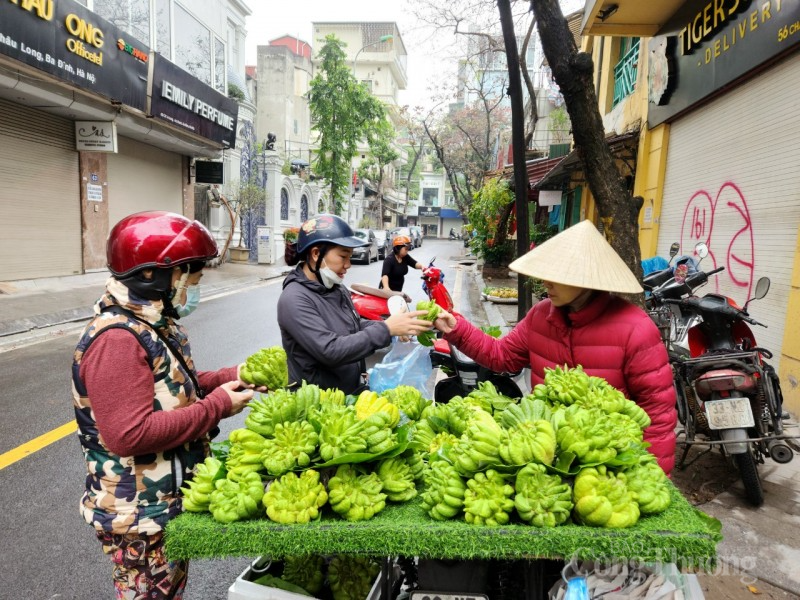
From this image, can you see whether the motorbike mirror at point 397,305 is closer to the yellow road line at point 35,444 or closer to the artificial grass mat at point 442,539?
the artificial grass mat at point 442,539

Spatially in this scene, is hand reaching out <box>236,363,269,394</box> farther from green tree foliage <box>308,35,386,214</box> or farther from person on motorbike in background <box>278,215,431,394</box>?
green tree foliage <box>308,35,386,214</box>

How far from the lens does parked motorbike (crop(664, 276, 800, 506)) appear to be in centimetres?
318

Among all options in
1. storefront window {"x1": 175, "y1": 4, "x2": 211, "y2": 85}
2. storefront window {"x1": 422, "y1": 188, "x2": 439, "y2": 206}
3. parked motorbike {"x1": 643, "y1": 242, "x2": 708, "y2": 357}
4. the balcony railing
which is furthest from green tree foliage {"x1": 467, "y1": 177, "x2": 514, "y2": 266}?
storefront window {"x1": 422, "y1": 188, "x2": 439, "y2": 206}

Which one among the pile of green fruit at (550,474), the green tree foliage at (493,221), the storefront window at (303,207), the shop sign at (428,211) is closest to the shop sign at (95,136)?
the green tree foliage at (493,221)

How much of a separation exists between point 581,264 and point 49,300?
10920 millimetres

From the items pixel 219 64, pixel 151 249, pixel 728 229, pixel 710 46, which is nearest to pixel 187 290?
pixel 151 249

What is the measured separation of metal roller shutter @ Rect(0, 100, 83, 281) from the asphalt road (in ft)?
16.6

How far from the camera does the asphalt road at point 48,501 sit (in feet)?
8.86

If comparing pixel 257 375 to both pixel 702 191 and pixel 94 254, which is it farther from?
pixel 94 254

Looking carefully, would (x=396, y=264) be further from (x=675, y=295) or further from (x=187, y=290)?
(x=187, y=290)

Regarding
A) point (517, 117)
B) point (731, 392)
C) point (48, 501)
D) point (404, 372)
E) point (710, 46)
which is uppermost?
point (710, 46)

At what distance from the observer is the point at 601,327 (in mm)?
2189

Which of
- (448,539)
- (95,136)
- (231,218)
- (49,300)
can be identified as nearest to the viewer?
(448,539)

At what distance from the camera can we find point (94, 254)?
43.4 feet
